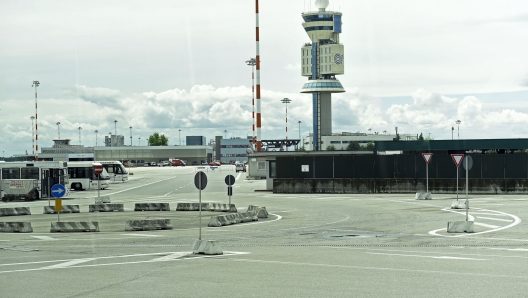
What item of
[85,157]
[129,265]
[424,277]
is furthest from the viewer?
[85,157]

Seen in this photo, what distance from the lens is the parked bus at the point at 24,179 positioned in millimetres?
47844

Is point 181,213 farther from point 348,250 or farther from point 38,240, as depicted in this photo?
point 348,250

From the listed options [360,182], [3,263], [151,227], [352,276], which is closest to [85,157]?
[360,182]

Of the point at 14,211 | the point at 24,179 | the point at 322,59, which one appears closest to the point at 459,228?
the point at 14,211

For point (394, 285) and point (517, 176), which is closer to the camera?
point (394, 285)

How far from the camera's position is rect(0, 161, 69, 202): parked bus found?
157 ft

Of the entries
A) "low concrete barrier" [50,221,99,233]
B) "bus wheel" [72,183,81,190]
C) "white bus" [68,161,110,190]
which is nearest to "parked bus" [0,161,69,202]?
"white bus" [68,161,110,190]

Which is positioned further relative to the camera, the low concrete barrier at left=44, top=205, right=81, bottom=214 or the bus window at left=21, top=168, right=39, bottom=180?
the bus window at left=21, top=168, right=39, bottom=180

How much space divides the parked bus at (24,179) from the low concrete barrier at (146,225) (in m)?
24.3

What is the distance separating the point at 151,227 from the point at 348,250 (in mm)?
10115

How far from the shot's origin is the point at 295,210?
33094 millimetres

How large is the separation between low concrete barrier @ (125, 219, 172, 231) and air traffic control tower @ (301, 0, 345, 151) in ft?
459

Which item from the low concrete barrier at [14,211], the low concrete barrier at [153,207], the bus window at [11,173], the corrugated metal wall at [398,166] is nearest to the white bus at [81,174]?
the bus window at [11,173]

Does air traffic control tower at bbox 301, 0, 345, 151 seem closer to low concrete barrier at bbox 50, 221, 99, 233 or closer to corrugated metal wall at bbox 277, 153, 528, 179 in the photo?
corrugated metal wall at bbox 277, 153, 528, 179
